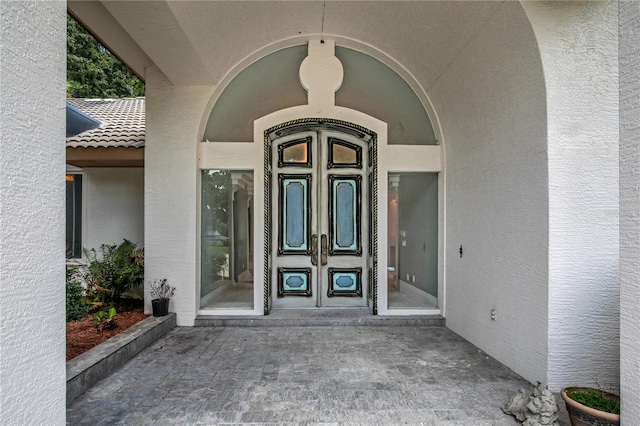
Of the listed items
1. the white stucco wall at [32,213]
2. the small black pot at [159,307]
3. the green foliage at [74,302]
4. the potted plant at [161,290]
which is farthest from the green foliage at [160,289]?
the white stucco wall at [32,213]

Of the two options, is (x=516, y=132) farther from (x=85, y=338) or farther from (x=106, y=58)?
(x=106, y=58)

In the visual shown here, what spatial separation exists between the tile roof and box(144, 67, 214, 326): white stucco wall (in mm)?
757

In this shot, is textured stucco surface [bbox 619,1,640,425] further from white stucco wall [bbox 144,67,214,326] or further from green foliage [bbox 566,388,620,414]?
white stucco wall [bbox 144,67,214,326]

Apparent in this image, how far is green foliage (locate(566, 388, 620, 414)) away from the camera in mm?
2155

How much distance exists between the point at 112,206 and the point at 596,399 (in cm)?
684

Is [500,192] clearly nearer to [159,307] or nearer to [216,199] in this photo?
[216,199]

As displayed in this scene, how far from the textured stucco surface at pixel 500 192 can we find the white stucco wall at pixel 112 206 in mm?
5258

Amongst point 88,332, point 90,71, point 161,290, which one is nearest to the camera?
point 88,332

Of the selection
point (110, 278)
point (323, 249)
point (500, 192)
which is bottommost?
point (110, 278)

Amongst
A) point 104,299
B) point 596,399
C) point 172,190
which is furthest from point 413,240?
point 104,299

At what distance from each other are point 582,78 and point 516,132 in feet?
2.09

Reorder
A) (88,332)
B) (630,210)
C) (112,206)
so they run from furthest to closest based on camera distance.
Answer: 1. (112,206)
2. (88,332)
3. (630,210)

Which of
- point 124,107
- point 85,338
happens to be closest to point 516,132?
point 85,338

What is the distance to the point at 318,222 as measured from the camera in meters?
5.32
